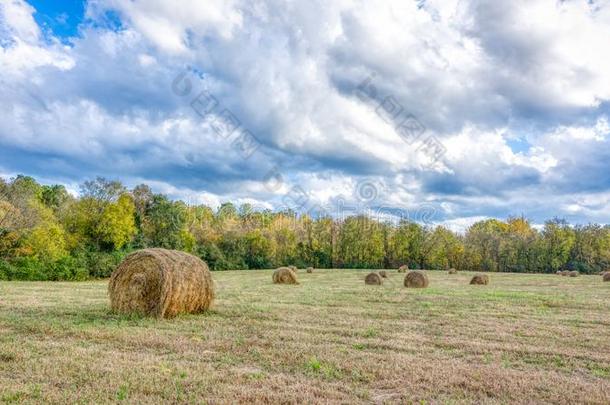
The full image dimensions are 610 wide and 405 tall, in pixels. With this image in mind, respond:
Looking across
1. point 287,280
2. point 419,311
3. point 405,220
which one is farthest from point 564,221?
point 419,311

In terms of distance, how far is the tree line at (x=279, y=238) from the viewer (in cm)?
4709

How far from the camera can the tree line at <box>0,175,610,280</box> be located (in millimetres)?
47094

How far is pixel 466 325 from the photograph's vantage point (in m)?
11.2

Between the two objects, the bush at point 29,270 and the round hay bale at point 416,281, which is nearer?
the round hay bale at point 416,281

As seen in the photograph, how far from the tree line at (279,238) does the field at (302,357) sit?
3108 cm

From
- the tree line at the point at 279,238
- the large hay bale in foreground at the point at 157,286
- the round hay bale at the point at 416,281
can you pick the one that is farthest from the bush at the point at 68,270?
the large hay bale in foreground at the point at 157,286

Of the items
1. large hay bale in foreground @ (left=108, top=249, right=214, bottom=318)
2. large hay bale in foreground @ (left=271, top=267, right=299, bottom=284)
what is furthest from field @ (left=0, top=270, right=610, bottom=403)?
large hay bale in foreground @ (left=271, top=267, right=299, bottom=284)

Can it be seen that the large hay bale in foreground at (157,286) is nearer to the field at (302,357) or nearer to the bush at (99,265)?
the field at (302,357)

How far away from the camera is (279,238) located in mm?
69562

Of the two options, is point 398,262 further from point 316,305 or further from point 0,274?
point 316,305

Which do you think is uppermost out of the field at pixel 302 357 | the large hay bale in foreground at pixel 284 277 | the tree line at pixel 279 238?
the tree line at pixel 279 238

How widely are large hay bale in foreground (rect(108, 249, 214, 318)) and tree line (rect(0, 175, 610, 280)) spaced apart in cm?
2830

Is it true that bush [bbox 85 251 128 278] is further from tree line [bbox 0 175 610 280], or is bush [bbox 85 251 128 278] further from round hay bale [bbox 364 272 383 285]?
round hay bale [bbox 364 272 383 285]

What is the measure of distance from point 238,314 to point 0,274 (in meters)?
28.2
